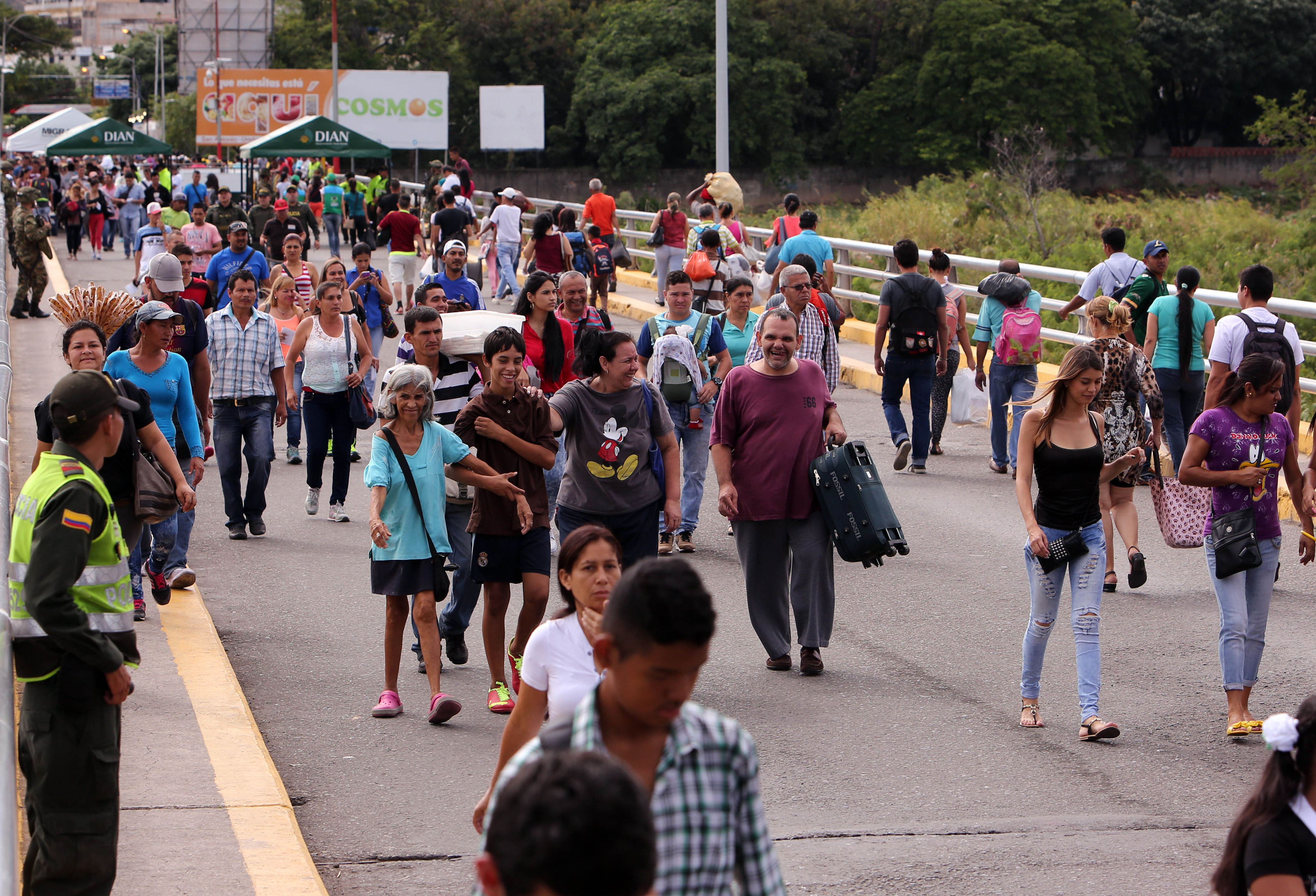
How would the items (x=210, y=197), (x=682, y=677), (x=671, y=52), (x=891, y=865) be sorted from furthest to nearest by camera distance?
1. (x=671, y=52)
2. (x=210, y=197)
3. (x=891, y=865)
4. (x=682, y=677)

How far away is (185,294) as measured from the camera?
12.8 meters

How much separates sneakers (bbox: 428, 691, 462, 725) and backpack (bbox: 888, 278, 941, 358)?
6.83 metres

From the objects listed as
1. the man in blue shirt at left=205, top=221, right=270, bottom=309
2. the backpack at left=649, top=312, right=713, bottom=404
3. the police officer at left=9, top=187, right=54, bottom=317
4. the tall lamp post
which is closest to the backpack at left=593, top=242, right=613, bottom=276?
the man in blue shirt at left=205, top=221, right=270, bottom=309

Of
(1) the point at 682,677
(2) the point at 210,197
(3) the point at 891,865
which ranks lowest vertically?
(3) the point at 891,865

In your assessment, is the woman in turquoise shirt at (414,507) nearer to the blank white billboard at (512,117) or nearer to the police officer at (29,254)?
the police officer at (29,254)

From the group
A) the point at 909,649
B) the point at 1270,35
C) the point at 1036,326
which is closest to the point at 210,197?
the point at 1036,326

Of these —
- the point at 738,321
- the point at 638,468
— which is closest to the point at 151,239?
the point at 738,321

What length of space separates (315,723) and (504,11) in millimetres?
59568

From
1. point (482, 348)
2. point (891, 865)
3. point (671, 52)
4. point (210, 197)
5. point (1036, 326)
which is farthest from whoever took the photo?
point (671, 52)

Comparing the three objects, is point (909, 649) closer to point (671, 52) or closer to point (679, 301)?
point (679, 301)

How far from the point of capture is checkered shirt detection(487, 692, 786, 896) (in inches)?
108

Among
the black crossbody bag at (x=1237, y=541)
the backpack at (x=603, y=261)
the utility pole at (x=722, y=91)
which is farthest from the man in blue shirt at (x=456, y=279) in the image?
the utility pole at (x=722, y=91)

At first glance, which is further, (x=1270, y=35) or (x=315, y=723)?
(x=1270, y=35)

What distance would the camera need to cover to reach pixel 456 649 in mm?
7945
